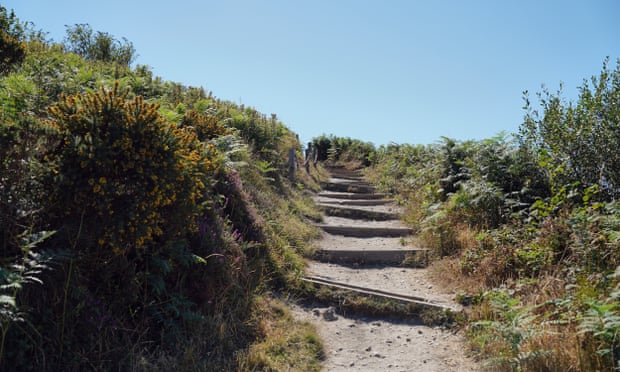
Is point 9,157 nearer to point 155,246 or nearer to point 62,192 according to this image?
point 62,192

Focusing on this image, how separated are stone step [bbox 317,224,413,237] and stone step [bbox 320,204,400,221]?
1.23m

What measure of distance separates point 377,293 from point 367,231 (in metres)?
3.26

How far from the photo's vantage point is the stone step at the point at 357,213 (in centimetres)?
1039

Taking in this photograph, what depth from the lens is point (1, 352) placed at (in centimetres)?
286

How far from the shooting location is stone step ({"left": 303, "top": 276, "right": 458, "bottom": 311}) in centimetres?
557

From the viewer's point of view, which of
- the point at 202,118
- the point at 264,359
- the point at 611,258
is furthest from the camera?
the point at 202,118

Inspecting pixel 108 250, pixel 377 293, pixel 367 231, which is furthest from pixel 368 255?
pixel 108 250

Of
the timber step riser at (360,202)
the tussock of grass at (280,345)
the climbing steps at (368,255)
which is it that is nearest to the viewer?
the tussock of grass at (280,345)

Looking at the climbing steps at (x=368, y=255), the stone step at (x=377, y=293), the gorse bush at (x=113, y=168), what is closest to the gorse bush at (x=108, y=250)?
the gorse bush at (x=113, y=168)

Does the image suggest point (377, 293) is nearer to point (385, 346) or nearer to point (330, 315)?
point (330, 315)

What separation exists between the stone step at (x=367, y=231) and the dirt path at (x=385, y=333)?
1.56 metres

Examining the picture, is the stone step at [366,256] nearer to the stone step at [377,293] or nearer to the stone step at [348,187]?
the stone step at [377,293]

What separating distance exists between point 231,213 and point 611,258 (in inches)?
178

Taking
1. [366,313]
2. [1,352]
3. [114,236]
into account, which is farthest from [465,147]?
[1,352]
